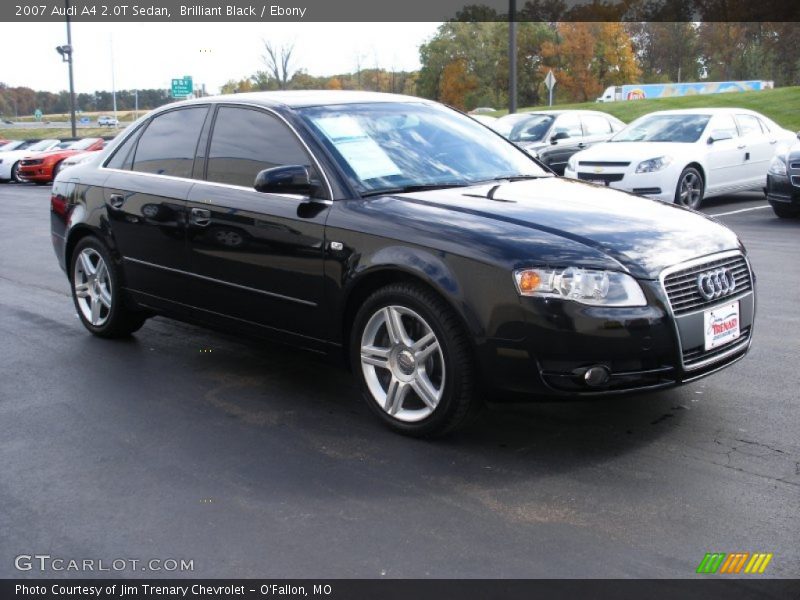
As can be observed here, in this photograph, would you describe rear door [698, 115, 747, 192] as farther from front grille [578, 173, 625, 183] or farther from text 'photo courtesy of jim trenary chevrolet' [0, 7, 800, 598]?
text 'photo courtesy of jim trenary chevrolet' [0, 7, 800, 598]

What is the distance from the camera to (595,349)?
3729 millimetres

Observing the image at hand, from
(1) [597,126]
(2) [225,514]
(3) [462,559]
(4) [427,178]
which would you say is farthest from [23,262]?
(1) [597,126]

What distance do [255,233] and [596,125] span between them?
14.3 m

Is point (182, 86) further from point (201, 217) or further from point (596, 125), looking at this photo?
point (201, 217)

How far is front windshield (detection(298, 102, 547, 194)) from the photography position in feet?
15.5

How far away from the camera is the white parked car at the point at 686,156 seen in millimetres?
12648

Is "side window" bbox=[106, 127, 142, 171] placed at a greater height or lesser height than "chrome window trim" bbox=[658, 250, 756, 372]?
greater

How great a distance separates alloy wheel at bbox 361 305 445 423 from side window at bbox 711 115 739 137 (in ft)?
35.2

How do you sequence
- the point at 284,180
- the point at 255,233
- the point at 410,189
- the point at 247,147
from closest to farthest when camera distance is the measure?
the point at 284,180
the point at 410,189
the point at 255,233
the point at 247,147

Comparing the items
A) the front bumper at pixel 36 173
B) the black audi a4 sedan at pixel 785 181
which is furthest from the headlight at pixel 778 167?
the front bumper at pixel 36 173

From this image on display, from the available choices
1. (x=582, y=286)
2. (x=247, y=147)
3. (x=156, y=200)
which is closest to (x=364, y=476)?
(x=582, y=286)

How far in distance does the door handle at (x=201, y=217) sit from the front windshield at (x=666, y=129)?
32.6 feet

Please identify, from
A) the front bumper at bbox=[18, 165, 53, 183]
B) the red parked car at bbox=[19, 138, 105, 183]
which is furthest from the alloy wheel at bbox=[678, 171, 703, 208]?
the front bumper at bbox=[18, 165, 53, 183]
